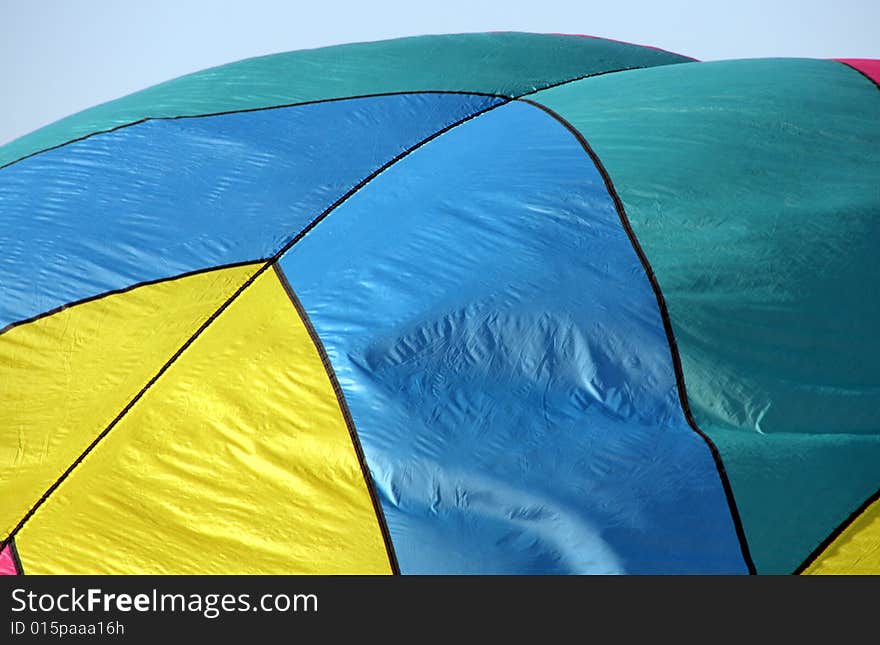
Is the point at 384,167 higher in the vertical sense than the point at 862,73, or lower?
lower

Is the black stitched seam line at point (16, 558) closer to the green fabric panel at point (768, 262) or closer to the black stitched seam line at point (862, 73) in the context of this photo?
the green fabric panel at point (768, 262)

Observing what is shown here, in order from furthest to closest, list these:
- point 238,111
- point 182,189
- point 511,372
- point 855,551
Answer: point 238,111, point 182,189, point 511,372, point 855,551

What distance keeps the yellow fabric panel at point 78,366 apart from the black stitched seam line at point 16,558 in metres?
0.06

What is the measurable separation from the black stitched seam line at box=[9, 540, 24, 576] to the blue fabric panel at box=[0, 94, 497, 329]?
81cm

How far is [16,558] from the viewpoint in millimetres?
2895

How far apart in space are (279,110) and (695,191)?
5.19 feet

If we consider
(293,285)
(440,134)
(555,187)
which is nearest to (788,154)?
(555,187)

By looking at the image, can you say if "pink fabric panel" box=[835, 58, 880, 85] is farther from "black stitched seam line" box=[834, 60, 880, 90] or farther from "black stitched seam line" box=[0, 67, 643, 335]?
"black stitched seam line" box=[0, 67, 643, 335]

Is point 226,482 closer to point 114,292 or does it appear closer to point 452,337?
point 452,337

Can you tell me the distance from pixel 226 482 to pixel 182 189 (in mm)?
1247

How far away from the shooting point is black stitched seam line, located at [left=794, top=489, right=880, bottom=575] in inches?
112

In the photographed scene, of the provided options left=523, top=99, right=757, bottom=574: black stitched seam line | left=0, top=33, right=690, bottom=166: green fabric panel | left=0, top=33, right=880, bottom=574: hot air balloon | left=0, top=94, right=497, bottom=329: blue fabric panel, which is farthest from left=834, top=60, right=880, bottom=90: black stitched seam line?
left=0, top=94, right=497, bottom=329: blue fabric panel

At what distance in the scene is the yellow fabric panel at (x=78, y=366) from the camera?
10.3 ft

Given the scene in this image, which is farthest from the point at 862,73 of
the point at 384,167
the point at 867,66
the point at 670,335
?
the point at 384,167
